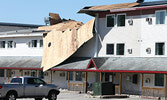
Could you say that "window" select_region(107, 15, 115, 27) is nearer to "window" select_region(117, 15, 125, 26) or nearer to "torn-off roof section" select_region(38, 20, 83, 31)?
"window" select_region(117, 15, 125, 26)

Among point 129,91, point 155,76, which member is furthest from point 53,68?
point 155,76

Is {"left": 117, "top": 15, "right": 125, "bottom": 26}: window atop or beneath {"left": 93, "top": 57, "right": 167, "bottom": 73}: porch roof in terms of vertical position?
atop

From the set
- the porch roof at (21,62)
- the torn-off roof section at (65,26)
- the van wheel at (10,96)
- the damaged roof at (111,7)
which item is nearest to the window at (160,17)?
the damaged roof at (111,7)

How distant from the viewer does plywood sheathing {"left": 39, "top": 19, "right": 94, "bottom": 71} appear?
44469 millimetres

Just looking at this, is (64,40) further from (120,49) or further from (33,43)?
(120,49)

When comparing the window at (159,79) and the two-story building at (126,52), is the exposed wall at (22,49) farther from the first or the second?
the window at (159,79)

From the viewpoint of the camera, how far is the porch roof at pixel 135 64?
36856 millimetres

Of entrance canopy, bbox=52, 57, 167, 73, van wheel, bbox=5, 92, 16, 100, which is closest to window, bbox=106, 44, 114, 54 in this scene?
entrance canopy, bbox=52, 57, 167, 73

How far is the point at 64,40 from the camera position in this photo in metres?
46.2

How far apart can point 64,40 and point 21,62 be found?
7424 millimetres

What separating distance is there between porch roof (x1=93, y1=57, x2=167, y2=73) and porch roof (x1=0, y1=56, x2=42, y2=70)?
9390 mm

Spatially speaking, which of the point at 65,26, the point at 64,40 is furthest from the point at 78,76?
the point at 65,26

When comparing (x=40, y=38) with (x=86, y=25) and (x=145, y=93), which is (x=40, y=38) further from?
(x=145, y=93)

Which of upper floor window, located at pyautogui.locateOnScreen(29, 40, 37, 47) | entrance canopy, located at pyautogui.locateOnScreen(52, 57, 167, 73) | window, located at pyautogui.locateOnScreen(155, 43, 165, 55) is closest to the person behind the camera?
entrance canopy, located at pyautogui.locateOnScreen(52, 57, 167, 73)
